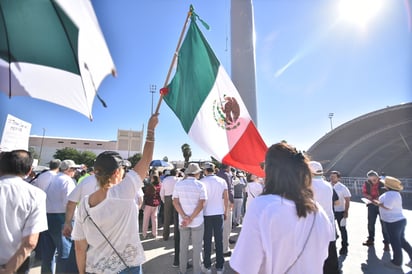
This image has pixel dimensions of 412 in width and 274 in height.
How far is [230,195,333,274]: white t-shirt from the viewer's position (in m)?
1.22

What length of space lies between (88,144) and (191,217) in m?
76.6

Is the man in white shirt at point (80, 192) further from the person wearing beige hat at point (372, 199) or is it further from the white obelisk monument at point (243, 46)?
the white obelisk monument at point (243, 46)

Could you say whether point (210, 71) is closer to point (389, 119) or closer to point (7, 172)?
point (7, 172)

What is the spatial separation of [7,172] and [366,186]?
22.5 feet

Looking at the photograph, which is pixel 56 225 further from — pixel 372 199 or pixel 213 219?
pixel 372 199

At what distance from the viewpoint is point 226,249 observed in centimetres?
514

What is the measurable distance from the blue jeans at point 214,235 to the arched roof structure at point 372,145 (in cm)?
1955

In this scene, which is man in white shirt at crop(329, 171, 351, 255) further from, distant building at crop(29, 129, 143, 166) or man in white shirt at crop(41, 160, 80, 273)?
distant building at crop(29, 129, 143, 166)

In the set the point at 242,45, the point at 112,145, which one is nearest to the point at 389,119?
the point at 242,45

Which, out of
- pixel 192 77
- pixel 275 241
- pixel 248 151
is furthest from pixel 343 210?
pixel 275 241

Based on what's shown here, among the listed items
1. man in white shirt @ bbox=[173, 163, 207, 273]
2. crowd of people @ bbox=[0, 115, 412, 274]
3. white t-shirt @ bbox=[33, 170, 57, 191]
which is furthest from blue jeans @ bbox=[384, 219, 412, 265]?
white t-shirt @ bbox=[33, 170, 57, 191]

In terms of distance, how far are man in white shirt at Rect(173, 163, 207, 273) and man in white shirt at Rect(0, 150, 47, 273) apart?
2280mm

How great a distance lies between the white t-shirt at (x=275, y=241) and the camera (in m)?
1.22

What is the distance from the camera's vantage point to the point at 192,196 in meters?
3.99
